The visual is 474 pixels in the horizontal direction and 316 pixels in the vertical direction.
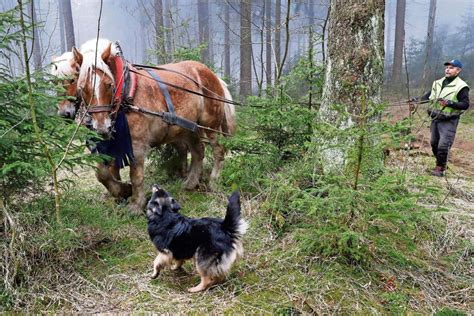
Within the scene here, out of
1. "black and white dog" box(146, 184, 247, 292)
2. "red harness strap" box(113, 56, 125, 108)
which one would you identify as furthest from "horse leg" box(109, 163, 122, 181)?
"black and white dog" box(146, 184, 247, 292)

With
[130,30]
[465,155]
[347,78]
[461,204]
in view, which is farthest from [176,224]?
[130,30]

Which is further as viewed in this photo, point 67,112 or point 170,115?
point 170,115

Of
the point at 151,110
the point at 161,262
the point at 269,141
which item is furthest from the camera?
the point at 269,141

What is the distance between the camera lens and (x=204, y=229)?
282cm

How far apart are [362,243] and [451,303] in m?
0.82

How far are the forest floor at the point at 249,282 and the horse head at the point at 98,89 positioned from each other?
826 millimetres

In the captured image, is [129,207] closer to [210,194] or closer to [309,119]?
[210,194]

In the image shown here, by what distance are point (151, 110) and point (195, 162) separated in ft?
5.24

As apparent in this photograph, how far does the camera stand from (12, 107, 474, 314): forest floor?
105 inches

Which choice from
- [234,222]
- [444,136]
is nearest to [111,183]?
[234,222]

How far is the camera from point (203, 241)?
9.07ft

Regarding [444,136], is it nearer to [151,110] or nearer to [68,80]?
[151,110]

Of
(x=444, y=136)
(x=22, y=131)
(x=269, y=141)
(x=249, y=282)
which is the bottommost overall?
(x=249, y=282)

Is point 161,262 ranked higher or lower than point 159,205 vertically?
lower
